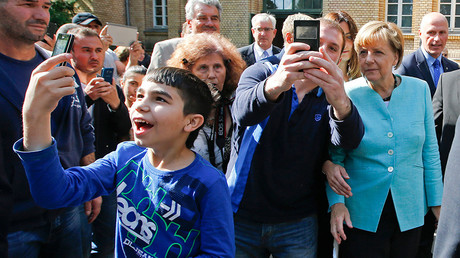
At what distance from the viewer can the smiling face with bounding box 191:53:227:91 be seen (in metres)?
2.52

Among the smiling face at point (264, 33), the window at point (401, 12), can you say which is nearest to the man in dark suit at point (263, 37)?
the smiling face at point (264, 33)

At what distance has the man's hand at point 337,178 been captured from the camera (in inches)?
83.8

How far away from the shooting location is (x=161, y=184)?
1.65m

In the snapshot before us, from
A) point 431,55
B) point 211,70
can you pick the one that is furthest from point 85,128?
point 431,55

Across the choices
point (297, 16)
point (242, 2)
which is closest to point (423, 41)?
point (297, 16)

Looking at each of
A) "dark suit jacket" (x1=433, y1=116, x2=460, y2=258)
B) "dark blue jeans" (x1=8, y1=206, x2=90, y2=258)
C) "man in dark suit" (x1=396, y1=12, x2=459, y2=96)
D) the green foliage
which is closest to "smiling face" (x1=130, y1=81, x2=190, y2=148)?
"dark blue jeans" (x1=8, y1=206, x2=90, y2=258)

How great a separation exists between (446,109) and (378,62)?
3.79ft

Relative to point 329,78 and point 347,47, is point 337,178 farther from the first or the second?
point 347,47

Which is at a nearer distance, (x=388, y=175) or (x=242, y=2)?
(x=388, y=175)

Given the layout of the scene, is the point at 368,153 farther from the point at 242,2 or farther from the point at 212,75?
the point at 242,2

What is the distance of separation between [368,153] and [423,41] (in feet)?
11.1

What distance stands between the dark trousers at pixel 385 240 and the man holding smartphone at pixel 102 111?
1.92 m

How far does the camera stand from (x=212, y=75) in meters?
2.52

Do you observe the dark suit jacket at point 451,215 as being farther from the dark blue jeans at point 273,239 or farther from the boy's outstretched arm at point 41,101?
the boy's outstretched arm at point 41,101
